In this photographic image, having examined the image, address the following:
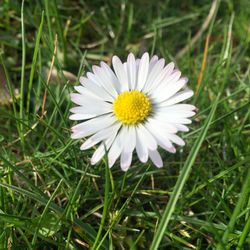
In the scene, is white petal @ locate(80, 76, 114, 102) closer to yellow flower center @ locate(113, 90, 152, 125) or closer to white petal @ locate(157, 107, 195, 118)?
yellow flower center @ locate(113, 90, 152, 125)

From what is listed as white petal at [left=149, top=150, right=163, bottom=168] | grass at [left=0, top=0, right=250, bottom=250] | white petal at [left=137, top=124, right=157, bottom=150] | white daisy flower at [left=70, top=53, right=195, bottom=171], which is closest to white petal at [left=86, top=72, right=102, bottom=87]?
white daisy flower at [left=70, top=53, right=195, bottom=171]

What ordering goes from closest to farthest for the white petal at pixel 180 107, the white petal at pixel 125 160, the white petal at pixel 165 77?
the white petal at pixel 125 160, the white petal at pixel 180 107, the white petal at pixel 165 77

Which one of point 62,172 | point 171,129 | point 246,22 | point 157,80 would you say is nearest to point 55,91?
point 62,172

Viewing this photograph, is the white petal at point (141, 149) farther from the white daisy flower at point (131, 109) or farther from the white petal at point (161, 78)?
Result: the white petal at point (161, 78)

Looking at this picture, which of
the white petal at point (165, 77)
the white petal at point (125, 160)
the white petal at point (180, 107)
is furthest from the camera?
the white petal at point (165, 77)

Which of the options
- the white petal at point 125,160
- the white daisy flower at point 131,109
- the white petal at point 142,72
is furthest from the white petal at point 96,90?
the white petal at point 125,160

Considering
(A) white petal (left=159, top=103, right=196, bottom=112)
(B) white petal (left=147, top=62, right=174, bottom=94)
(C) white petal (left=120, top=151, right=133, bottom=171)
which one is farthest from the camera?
(B) white petal (left=147, top=62, right=174, bottom=94)

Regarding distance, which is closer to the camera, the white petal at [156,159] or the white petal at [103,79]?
the white petal at [156,159]

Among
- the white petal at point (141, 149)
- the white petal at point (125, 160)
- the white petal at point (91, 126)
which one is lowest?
the white petal at point (125, 160)
